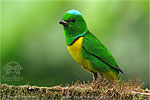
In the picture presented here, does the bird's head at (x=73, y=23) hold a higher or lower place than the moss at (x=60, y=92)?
higher

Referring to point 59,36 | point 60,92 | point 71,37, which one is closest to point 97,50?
point 71,37

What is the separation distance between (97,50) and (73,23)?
483 mm

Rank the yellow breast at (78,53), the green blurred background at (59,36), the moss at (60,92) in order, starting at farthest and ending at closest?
the green blurred background at (59,36), the yellow breast at (78,53), the moss at (60,92)

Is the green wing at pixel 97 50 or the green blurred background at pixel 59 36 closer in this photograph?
the green wing at pixel 97 50

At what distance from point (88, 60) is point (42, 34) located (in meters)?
2.88

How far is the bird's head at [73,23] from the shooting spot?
3.79 metres

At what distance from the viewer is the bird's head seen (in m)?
3.79

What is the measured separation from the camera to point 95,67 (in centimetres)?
371

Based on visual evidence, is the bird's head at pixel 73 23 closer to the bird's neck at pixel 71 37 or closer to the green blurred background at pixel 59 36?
the bird's neck at pixel 71 37

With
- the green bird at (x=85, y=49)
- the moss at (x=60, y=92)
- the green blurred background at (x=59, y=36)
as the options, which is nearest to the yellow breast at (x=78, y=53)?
the green bird at (x=85, y=49)

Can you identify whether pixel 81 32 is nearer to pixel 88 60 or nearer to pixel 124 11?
pixel 88 60

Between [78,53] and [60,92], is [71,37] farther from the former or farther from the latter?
[60,92]

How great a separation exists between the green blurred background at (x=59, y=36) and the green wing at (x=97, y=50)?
7.23 ft

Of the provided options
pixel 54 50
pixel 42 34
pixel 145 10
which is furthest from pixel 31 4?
pixel 145 10
